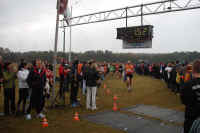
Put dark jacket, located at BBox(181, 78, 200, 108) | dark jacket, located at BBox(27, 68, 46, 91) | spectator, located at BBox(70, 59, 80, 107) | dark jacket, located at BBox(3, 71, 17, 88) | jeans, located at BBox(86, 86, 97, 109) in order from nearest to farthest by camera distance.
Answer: dark jacket, located at BBox(181, 78, 200, 108)
dark jacket, located at BBox(27, 68, 46, 91)
dark jacket, located at BBox(3, 71, 17, 88)
jeans, located at BBox(86, 86, 97, 109)
spectator, located at BBox(70, 59, 80, 107)

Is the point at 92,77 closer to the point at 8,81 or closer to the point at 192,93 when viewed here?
the point at 8,81

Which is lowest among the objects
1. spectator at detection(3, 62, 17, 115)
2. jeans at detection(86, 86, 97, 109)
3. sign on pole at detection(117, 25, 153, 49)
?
jeans at detection(86, 86, 97, 109)

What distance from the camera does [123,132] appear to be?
4.90 m

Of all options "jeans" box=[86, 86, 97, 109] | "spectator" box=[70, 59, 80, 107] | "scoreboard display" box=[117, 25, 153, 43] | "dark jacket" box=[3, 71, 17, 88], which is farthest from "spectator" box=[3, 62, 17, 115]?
"scoreboard display" box=[117, 25, 153, 43]

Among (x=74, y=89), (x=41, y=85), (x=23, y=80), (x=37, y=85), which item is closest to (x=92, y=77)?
(x=74, y=89)

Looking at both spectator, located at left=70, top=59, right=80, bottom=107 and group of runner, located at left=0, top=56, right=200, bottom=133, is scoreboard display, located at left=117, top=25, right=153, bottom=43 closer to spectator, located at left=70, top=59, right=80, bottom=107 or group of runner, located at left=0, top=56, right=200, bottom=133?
group of runner, located at left=0, top=56, right=200, bottom=133

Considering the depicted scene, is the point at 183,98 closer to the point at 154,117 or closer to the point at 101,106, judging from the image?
the point at 154,117

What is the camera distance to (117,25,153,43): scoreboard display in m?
12.1

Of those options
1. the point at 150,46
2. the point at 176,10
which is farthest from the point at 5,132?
the point at 176,10

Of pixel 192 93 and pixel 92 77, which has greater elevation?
pixel 192 93

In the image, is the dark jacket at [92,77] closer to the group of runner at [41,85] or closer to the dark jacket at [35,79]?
the group of runner at [41,85]

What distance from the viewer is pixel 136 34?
41.1 ft

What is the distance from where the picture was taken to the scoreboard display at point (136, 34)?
12.1 m

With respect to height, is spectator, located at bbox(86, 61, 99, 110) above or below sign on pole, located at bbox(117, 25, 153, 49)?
below
